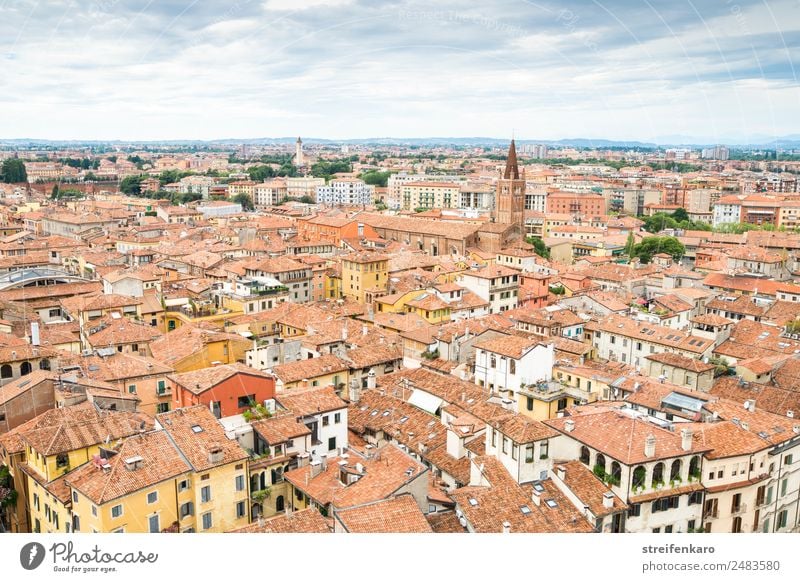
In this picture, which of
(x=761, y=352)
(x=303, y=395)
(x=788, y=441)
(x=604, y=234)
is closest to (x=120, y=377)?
(x=303, y=395)

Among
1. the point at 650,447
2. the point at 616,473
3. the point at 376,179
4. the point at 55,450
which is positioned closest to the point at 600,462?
the point at 616,473

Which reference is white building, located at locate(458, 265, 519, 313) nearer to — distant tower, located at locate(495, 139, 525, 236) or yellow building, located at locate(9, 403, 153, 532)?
yellow building, located at locate(9, 403, 153, 532)

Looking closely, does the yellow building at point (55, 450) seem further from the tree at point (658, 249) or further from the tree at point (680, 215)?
the tree at point (680, 215)

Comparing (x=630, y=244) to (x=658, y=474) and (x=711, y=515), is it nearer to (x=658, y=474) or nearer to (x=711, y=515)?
(x=711, y=515)

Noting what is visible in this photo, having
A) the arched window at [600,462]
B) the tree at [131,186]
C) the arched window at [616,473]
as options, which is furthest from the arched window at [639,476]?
the tree at [131,186]

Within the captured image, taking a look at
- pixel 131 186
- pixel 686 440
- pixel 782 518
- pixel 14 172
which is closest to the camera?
pixel 686 440
